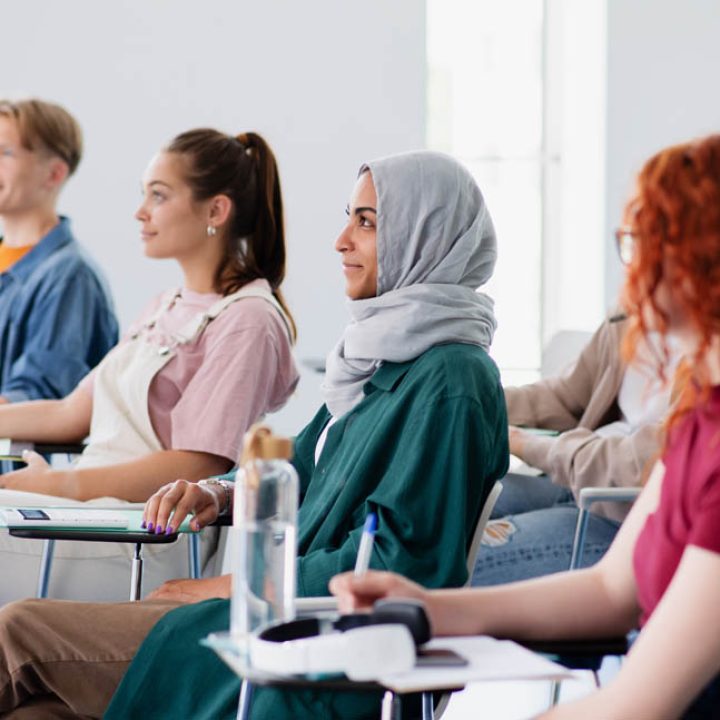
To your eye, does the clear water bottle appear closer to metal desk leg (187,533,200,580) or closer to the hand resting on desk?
the hand resting on desk

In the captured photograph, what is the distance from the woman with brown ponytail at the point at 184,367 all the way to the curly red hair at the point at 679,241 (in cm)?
160

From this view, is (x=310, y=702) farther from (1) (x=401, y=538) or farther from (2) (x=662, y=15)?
(2) (x=662, y=15)

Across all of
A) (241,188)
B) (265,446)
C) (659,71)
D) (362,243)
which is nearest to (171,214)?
(241,188)

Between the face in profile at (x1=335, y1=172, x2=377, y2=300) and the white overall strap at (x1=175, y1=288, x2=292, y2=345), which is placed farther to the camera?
the white overall strap at (x1=175, y1=288, x2=292, y2=345)

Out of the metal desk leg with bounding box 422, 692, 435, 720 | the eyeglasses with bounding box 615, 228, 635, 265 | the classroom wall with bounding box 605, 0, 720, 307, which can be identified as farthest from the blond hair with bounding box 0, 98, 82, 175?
the eyeglasses with bounding box 615, 228, 635, 265

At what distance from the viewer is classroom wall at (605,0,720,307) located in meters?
5.62

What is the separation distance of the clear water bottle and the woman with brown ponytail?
130cm

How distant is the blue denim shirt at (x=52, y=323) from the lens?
358 cm

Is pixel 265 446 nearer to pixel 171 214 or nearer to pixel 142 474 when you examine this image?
pixel 142 474

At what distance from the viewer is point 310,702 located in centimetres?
181

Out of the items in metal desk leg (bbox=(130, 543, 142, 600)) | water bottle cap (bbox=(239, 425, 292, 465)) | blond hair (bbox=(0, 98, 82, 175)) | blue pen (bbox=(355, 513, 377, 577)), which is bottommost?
metal desk leg (bbox=(130, 543, 142, 600))

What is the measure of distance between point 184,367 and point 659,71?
3.36 metres

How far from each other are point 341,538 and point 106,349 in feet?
5.92

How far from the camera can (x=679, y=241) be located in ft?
4.04
